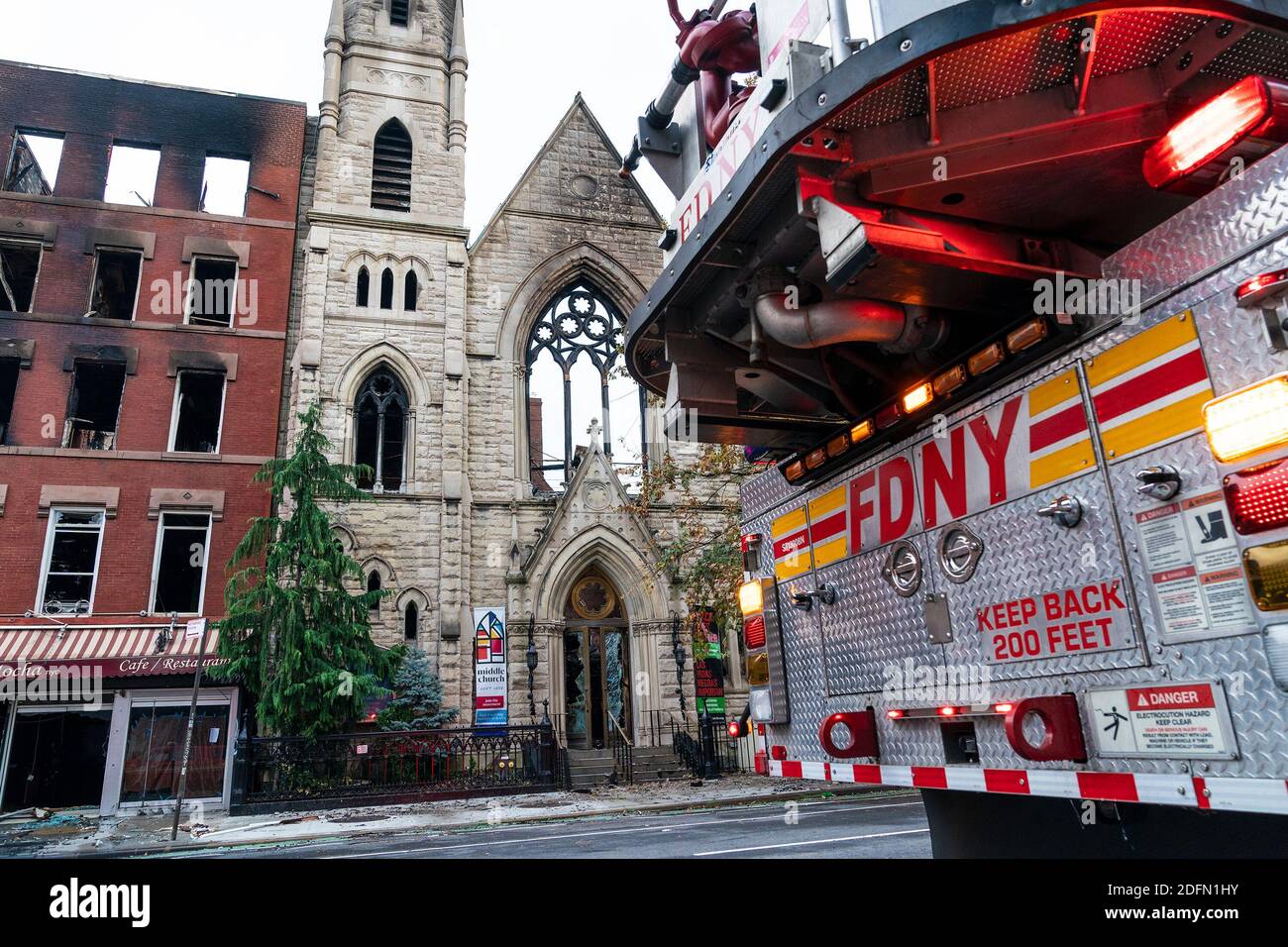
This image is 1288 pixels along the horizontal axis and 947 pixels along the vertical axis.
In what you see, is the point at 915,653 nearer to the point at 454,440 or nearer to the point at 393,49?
the point at 454,440

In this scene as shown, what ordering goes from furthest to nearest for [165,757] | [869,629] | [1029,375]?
[165,757]
[869,629]
[1029,375]

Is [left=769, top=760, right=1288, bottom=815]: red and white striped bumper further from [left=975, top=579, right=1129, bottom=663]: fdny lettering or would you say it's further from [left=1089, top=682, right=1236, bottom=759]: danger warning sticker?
[left=975, top=579, right=1129, bottom=663]: fdny lettering

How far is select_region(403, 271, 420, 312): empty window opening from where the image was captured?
21.5 metres

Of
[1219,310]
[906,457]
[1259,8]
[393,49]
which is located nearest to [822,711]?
[906,457]

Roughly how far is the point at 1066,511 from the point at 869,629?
1.24 m

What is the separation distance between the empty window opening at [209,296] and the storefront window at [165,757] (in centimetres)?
930

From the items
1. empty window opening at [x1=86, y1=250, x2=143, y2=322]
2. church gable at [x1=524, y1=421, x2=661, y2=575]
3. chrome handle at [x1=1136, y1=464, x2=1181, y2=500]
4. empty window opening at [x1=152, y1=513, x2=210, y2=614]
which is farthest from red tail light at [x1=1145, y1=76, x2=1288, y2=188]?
empty window opening at [x1=86, y1=250, x2=143, y2=322]

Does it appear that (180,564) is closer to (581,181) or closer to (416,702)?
(416,702)

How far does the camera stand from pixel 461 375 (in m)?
20.9

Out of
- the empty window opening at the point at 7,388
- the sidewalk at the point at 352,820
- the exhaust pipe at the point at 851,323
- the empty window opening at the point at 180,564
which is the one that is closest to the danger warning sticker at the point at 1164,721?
the exhaust pipe at the point at 851,323

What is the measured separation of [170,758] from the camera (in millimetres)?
17188

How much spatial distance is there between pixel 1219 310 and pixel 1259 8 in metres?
0.95

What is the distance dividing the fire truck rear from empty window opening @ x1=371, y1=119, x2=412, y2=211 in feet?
66.1

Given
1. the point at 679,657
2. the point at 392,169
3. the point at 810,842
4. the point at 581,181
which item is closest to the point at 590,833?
the point at 810,842
